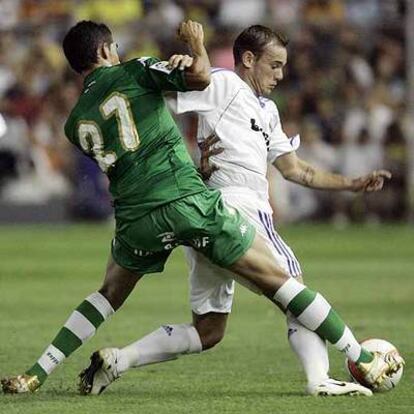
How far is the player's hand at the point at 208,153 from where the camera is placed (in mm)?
8602

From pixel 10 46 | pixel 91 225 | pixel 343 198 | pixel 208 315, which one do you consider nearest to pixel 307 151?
pixel 343 198

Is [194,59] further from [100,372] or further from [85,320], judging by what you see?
[100,372]

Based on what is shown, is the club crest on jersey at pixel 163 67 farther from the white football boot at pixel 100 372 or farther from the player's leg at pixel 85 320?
the white football boot at pixel 100 372

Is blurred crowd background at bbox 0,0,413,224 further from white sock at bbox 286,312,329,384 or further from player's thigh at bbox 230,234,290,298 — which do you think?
player's thigh at bbox 230,234,290,298

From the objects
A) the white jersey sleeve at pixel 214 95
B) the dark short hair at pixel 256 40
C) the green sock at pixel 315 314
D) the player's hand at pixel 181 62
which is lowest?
the green sock at pixel 315 314

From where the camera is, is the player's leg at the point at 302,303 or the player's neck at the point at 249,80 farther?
the player's neck at the point at 249,80

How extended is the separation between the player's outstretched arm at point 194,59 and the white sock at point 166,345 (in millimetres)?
1662

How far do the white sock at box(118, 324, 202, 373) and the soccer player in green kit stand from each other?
0.32 metres

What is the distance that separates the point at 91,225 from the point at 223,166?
60.5ft

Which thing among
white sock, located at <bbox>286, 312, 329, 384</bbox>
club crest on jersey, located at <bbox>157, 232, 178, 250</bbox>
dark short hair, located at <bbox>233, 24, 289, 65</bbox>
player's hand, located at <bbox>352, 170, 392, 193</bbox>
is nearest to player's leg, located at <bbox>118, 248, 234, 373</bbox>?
club crest on jersey, located at <bbox>157, 232, 178, 250</bbox>

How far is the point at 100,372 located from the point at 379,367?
1.65 metres

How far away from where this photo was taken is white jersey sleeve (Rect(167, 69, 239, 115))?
849 cm

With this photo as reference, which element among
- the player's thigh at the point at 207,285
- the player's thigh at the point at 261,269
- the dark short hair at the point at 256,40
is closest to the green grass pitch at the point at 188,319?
the player's thigh at the point at 207,285

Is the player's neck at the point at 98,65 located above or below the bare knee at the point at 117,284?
above
